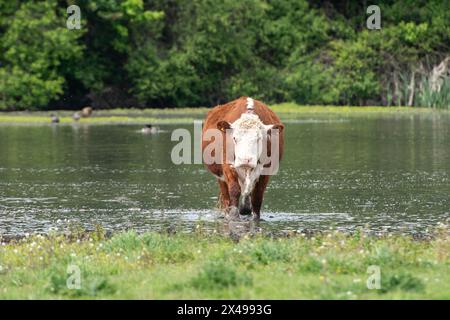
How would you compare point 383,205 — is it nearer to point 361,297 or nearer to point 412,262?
point 412,262

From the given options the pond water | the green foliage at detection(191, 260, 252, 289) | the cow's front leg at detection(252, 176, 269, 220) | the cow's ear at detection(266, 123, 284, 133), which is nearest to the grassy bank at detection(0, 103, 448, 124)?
the pond water

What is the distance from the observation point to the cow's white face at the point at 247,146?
16172mm

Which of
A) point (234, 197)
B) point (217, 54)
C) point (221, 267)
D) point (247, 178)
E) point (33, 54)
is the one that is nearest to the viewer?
point (221, 267)

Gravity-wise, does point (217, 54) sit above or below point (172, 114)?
above

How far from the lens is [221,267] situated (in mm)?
10508

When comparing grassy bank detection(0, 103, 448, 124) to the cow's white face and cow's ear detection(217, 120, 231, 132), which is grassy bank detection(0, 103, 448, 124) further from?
the cow's white face

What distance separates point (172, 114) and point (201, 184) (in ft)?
99.5

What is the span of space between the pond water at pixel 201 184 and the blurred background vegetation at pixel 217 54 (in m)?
18.2

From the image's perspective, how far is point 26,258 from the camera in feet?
41.0

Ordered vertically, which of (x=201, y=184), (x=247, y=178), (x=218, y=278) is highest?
(x=247, y=178)

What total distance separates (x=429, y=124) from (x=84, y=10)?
21.9 metres

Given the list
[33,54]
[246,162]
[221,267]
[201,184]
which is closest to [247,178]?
[246,162]

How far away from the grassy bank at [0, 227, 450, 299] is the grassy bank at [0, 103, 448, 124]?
32148 millimetres

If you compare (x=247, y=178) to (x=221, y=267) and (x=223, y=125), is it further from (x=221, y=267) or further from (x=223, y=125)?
(x=221, y=267)
